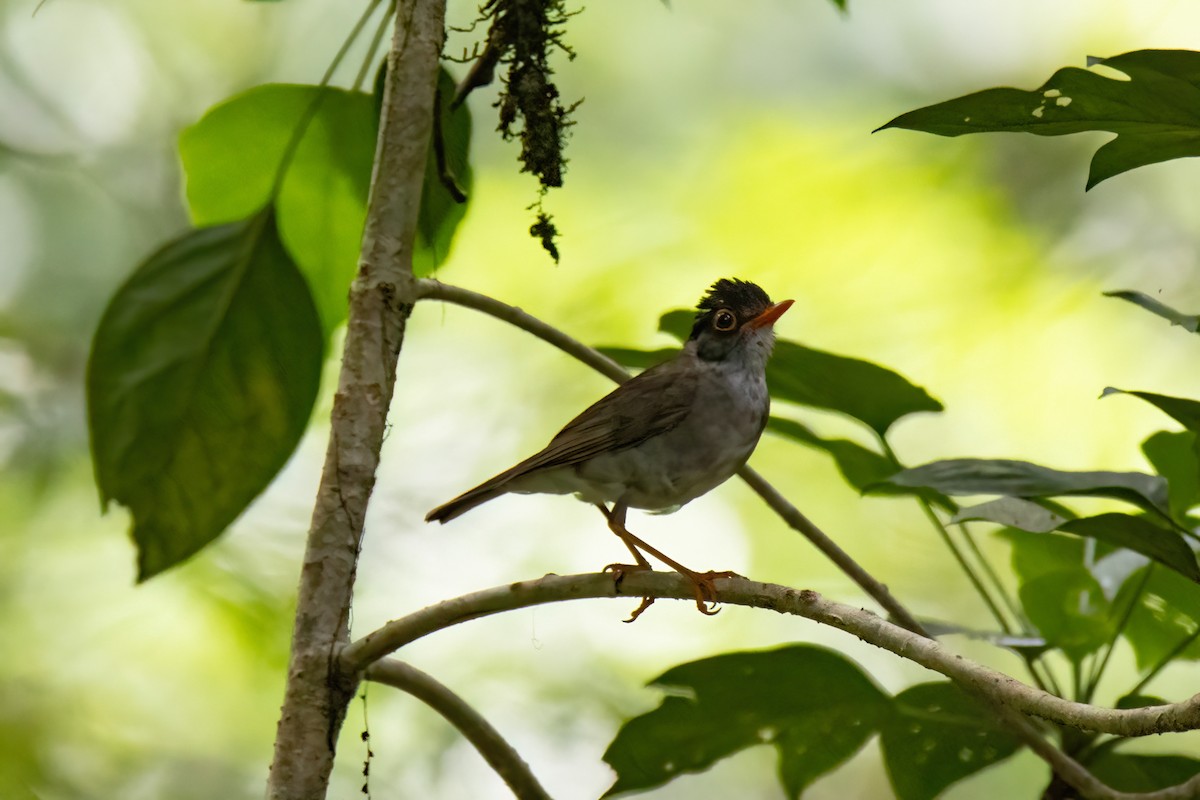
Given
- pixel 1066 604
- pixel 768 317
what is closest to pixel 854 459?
pixel 768 317

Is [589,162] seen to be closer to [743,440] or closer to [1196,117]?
[743,440]

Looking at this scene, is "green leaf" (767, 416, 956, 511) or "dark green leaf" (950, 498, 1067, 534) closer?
"dark green leaf" (950, 498, 1067, 534)

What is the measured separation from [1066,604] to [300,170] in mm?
2006

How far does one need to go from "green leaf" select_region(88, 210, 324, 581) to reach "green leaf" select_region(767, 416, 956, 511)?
105cm

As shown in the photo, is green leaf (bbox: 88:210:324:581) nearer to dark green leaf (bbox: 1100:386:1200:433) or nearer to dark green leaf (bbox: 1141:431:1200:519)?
dark green leaf (bbox: 1100:386:1200:433)

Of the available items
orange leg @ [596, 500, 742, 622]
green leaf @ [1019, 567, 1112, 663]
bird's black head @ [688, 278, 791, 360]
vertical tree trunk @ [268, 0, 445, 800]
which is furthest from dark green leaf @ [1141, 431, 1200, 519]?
vertical tree trunk @ [268, 0, 445, 800]

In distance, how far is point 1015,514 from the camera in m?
2.32

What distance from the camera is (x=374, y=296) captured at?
2137 mm

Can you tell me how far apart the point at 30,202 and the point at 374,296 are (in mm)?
5119

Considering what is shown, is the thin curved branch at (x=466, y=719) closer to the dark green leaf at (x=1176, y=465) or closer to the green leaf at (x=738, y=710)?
the green leaf at (x=738, y=710)

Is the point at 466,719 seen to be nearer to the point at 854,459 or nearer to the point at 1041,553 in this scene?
the point at 854,459

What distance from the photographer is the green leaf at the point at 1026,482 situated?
2.13 m

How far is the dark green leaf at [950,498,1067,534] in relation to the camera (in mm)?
2188

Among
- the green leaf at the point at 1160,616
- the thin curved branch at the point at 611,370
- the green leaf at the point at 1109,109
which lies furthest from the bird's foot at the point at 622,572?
the green leaf at the point at 1160,616
